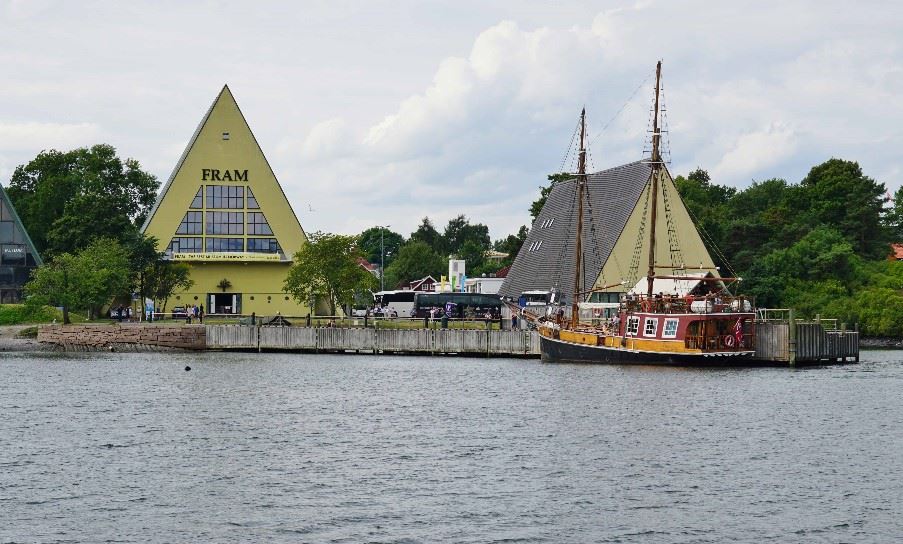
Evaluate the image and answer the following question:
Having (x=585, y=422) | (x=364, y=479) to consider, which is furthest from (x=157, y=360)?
(x=364, y=479)

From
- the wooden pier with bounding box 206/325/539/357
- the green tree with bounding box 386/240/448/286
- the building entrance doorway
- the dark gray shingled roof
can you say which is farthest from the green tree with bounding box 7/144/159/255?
the green tree with bounding box 386/240/448/286

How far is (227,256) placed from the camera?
10325 cm

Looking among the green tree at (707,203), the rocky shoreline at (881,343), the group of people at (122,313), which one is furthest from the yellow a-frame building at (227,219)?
the rocky shoreline at (881,343)

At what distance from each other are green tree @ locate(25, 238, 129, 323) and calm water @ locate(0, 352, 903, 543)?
1143 inches

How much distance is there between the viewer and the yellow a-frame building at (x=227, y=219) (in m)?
103

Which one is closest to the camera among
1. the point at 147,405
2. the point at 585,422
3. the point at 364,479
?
the point at 364,479

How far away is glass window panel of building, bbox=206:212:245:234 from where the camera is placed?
103938 millimetres

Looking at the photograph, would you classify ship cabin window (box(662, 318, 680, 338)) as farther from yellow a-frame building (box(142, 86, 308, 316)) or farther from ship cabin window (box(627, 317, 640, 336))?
yellow a-frame building (box(142, 86, 308, 316))

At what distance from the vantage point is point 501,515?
28.8 meters

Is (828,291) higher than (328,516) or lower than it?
higher

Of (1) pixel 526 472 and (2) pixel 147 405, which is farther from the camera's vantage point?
(2) pixel 147 405

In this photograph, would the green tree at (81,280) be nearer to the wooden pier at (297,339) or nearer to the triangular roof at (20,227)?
the wooden pier at (297,339)

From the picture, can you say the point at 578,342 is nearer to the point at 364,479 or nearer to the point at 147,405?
the point at 147,405

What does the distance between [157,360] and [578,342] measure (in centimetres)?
2518
